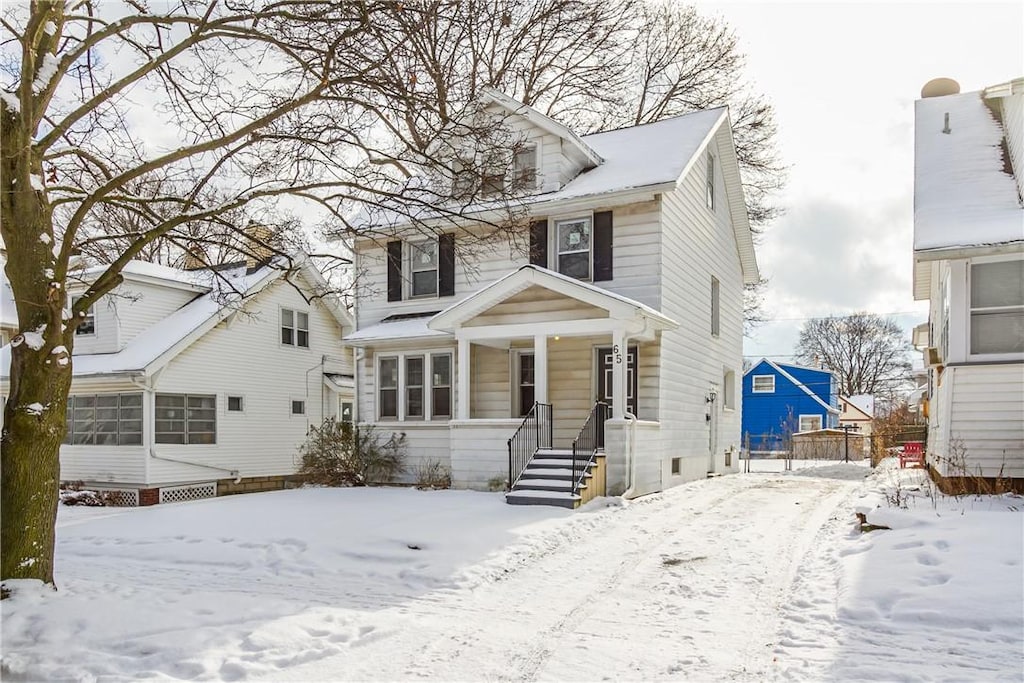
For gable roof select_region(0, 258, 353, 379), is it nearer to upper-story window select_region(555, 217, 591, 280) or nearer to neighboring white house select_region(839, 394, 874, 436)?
upper-story window select_region(555, 217, 591, 280)

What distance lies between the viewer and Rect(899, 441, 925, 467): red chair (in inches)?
763

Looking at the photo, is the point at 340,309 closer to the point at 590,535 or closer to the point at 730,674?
the point at 590,535

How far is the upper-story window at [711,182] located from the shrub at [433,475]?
8724mm

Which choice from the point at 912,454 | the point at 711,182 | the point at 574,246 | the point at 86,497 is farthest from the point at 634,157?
the point at 86,497

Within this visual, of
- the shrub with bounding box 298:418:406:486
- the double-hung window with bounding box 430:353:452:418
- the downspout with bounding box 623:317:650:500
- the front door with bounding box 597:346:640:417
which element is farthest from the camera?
the shrub with bounding box 298:418:406:486

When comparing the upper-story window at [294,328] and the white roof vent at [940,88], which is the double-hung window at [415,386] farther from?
the white roof vent at [940,88]

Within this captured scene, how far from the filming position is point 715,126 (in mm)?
16469

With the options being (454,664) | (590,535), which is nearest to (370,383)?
(590,535)

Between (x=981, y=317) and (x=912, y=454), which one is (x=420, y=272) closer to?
(x=981, y=317)

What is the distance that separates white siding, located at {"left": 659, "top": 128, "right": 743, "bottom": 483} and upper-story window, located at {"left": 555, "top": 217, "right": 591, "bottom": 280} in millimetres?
1576

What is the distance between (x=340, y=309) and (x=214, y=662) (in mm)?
18733

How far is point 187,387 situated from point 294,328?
4260mm

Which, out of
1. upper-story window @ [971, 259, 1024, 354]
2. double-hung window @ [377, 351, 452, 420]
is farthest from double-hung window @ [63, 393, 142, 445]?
upper-story window @ [971, 259, 1024, 354]

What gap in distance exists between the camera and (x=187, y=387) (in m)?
18.5
